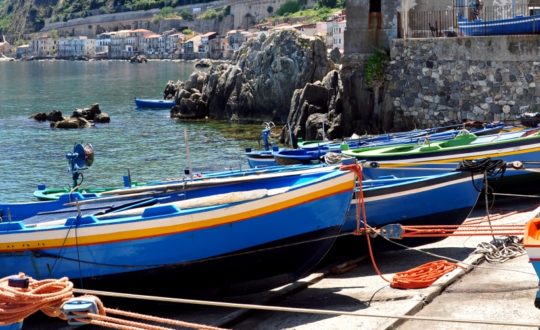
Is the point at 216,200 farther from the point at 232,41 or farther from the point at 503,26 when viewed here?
the point at 232,41

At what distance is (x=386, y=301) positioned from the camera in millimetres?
11102

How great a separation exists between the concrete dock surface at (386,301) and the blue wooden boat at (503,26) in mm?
10822

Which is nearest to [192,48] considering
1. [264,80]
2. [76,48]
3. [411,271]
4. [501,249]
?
[76,48]

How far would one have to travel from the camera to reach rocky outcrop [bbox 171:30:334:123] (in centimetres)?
4450

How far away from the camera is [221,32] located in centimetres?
19000

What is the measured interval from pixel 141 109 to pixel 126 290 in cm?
4448

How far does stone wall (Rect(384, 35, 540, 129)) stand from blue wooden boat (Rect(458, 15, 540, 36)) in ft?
1.23

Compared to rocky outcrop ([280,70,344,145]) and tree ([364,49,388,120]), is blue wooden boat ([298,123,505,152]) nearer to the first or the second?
tree ([364,49,388,120])

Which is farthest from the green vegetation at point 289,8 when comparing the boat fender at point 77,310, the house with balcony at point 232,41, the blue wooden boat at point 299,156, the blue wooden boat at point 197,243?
the boat fender at point 77,310

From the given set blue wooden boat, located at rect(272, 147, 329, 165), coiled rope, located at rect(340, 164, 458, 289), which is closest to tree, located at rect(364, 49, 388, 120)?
blue wooden boat, located at rect(272, 147, 329, 165)

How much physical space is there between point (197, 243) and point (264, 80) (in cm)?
3449

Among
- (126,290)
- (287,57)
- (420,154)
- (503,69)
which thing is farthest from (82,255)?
(287,57)

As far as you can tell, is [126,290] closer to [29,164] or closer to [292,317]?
[292,317]

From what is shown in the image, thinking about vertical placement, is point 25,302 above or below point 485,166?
below
